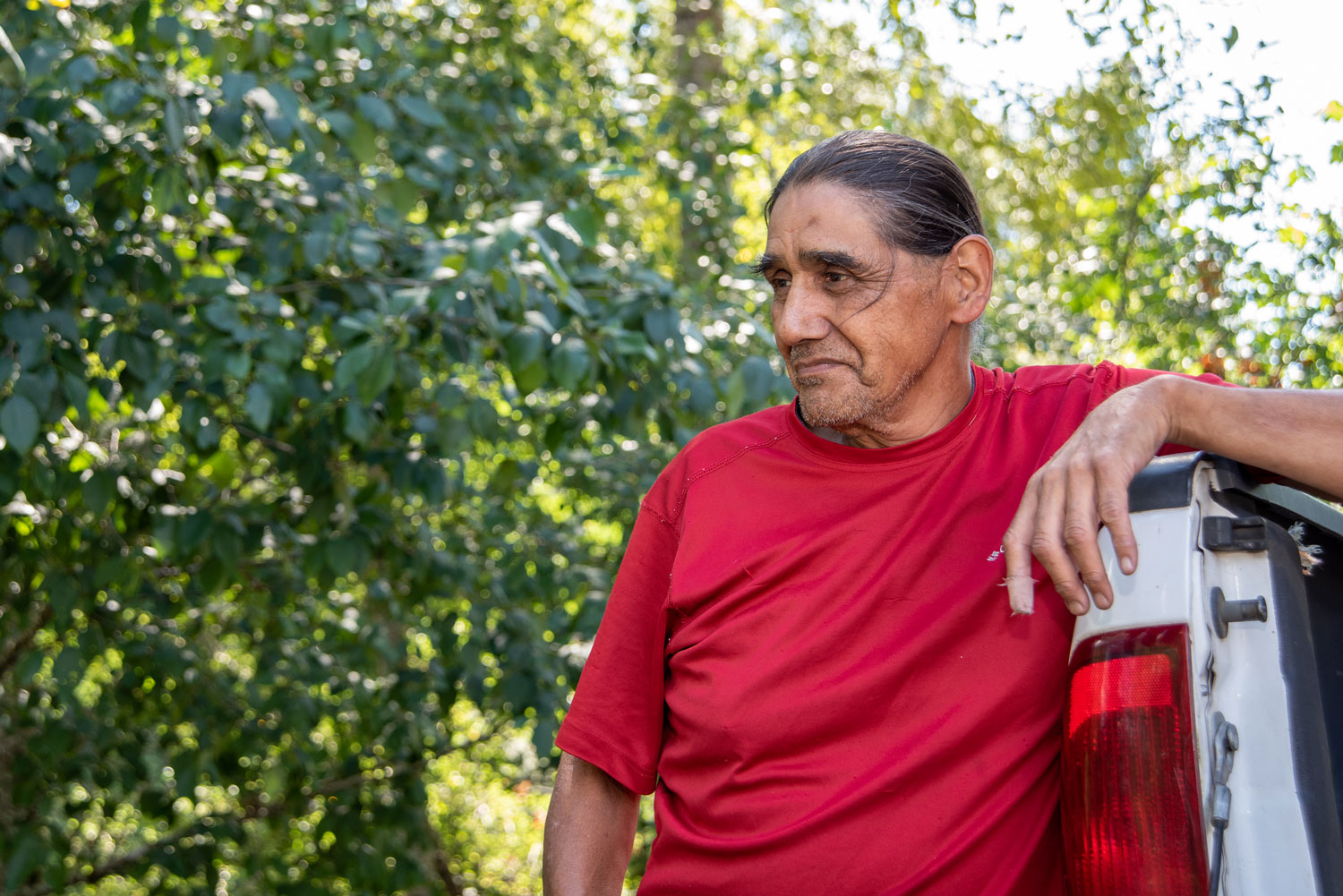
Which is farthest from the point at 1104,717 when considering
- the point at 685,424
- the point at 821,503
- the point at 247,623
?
the point at 247,623

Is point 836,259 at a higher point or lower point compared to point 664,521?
higher

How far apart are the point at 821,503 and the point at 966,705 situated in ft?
1.25

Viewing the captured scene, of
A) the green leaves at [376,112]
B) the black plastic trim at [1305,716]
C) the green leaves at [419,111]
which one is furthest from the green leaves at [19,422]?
the black plastic trim at [1305,716]

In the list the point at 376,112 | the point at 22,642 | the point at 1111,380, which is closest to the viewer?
the point at 1111,380

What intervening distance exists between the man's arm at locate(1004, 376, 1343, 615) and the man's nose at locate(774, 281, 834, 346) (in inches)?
19.6

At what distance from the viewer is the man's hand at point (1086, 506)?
1275mm

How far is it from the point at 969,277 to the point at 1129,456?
2.08 feet

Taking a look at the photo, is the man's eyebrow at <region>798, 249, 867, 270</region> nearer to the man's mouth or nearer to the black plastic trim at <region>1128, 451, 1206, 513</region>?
the man's mouth

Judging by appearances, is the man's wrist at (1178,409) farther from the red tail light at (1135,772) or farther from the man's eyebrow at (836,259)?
the man's eyebrow at (836,259)

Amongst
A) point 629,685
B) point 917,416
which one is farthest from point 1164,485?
point 629,685

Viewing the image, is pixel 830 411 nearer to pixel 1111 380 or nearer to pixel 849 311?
pixel 849 311

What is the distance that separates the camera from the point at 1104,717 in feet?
4.05

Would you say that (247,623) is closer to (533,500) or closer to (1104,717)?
(533,500)

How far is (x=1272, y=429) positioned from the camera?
54.5 inches
